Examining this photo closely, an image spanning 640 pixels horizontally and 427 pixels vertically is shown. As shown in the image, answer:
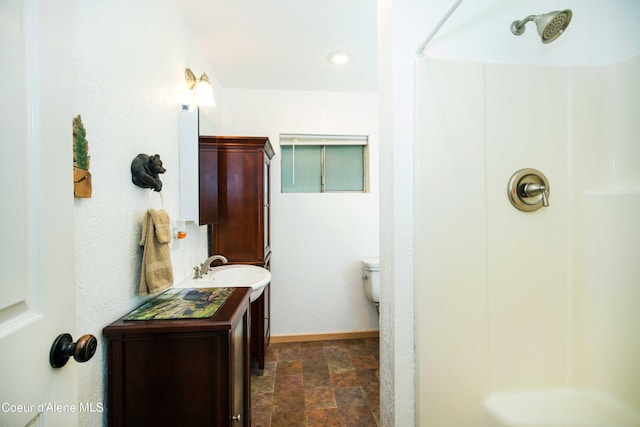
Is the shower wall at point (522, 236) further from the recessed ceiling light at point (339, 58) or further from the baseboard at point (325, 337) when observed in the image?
the baseboard at point (325, 337)

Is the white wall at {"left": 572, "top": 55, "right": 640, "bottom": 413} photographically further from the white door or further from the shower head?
the white door

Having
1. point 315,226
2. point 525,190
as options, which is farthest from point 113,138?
point 315,226

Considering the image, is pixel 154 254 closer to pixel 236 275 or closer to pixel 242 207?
pixel 236 275

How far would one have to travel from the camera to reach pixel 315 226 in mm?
→ 2555

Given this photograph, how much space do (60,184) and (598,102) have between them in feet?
5.51

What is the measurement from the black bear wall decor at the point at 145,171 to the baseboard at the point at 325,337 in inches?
75.9

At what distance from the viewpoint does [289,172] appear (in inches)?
104

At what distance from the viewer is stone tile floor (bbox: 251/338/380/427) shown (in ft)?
5.18

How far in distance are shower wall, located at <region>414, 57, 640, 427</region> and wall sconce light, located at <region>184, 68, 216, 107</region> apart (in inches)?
54.1

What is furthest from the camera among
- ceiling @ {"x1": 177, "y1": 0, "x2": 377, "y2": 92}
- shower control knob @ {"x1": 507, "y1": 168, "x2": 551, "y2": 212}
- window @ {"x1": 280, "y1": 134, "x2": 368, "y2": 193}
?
window @ {"x1": 280, "y1": 134, "x2": 368, "y2": 193}

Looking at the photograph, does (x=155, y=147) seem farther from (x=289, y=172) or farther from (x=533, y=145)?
(x=533, y=145)

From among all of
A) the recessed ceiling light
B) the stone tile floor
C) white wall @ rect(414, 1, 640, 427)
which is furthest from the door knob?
the recessed ceiling light

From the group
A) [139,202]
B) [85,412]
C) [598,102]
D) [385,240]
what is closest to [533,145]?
[598,102]

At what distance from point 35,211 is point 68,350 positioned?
0.29m
